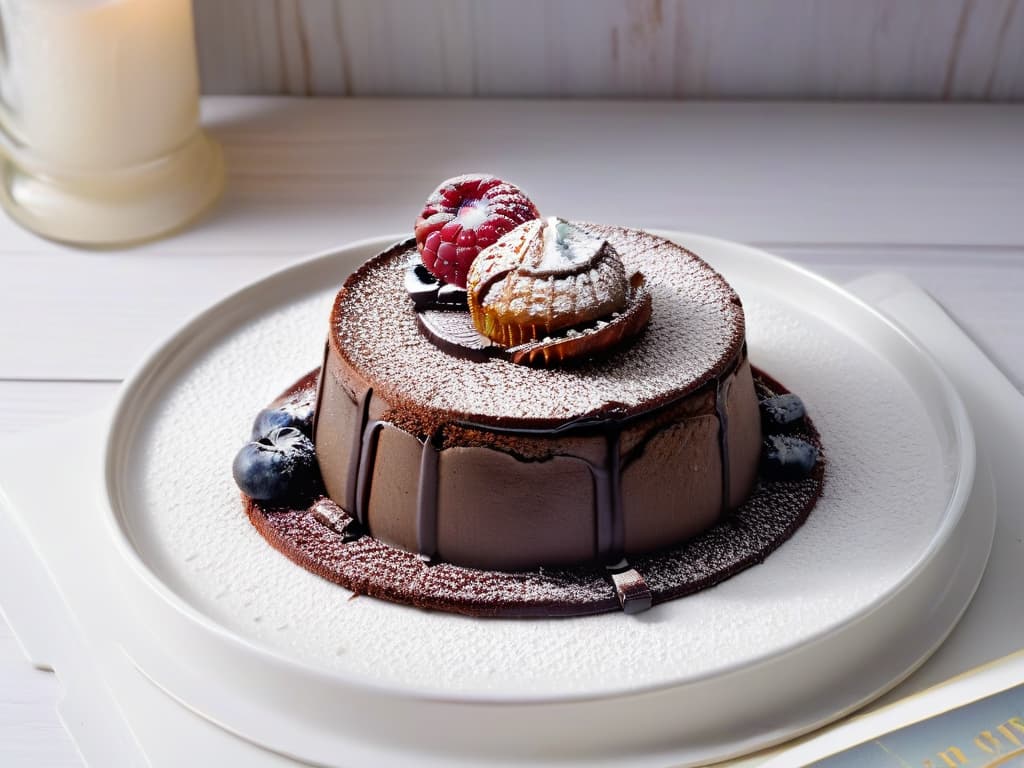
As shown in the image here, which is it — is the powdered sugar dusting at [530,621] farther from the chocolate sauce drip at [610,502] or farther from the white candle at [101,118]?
the white candle at [101,118]

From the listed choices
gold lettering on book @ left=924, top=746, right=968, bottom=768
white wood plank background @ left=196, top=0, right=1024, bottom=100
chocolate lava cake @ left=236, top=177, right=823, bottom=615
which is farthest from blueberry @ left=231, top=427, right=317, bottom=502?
white wood plank background @ left=196, top=0, right=1024, bottom=100

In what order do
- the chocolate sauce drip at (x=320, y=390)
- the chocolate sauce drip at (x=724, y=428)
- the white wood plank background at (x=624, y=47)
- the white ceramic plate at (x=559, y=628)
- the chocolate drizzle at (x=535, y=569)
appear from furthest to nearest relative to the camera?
the white wood plank background at (x=624, y=47), the chocolate sauce drip at (x=320, y=390), the chocolate sauce drip at (x=724, y=428), the chocolate drizzle at (x=535, y=569), the white ceramic plate at (x=559, y=628)

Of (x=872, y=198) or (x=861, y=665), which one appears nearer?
(x=861, y=665)

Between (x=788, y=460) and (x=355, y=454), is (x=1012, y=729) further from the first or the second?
(x=355, y=454)

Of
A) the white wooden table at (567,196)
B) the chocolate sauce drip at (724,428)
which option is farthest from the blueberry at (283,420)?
the chocolate sauce drip at (724,428)

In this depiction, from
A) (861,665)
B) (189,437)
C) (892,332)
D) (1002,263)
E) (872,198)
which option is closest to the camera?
(861,665)

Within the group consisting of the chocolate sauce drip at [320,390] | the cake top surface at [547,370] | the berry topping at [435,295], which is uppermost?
the berry topping at [435,295]

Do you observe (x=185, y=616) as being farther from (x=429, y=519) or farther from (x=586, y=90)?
(x=586, y=90)

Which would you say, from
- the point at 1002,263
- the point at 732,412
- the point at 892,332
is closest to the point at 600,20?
the point at 1002,263
